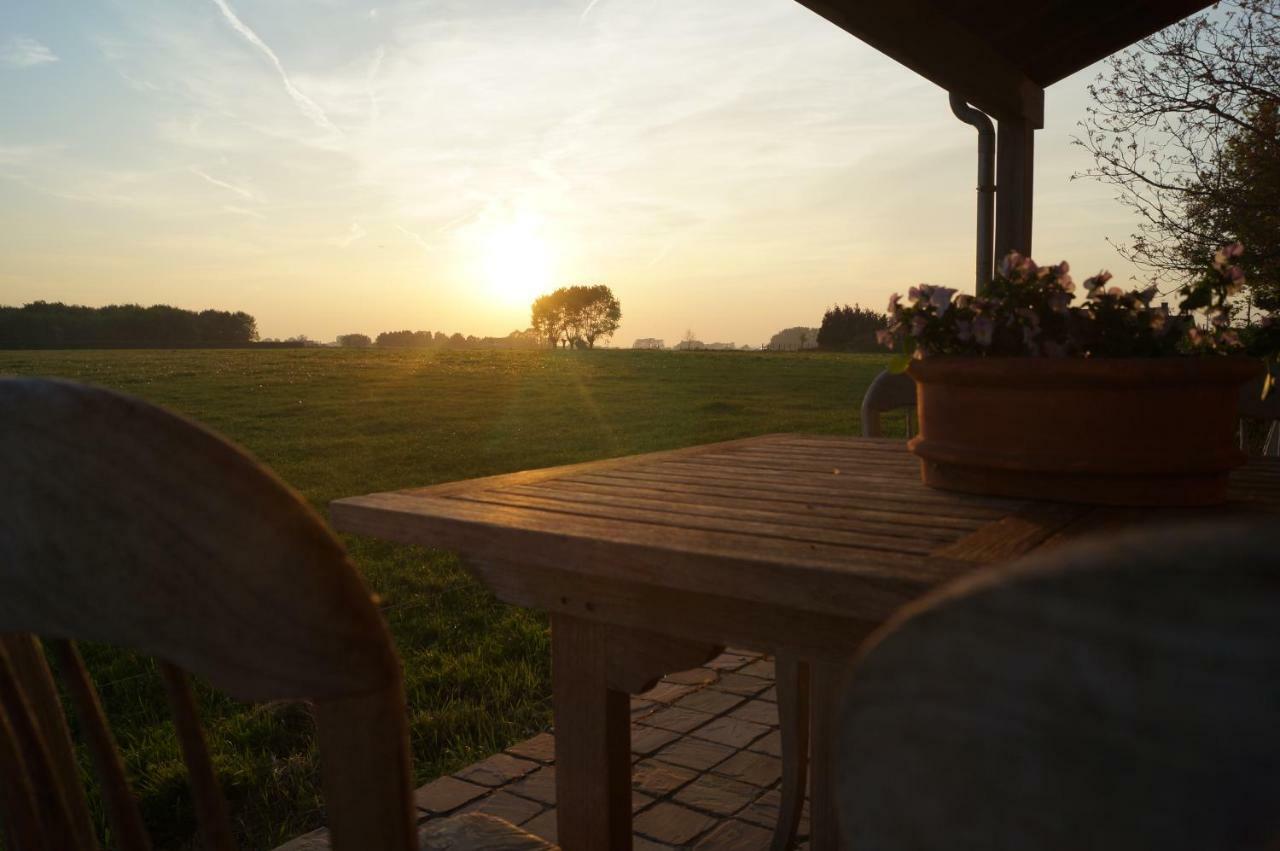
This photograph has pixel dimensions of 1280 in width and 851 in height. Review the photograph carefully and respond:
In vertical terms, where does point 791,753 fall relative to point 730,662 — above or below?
above

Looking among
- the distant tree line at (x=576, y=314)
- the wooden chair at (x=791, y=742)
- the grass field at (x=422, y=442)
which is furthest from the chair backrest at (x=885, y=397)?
the distant tree line at (x=576, y=314)

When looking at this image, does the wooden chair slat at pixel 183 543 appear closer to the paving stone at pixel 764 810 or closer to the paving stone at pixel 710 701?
the paving stone at pixel 764 810

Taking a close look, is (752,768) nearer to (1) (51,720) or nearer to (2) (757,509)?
(2) (757,509)

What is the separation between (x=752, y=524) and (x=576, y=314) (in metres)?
64.0

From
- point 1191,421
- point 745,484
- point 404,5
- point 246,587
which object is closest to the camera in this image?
point 246,587

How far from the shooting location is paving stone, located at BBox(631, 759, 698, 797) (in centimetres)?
251

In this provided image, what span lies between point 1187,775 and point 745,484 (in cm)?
141

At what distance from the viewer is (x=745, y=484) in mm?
1658

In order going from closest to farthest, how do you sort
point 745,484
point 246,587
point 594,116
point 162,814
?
point 246,587
point 745,484
point 162,814
point 594,116

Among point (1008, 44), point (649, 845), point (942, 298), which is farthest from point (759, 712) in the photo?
point (1008, 44)

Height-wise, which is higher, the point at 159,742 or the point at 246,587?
the point at 246,587

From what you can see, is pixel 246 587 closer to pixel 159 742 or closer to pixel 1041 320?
pixel 1041 320

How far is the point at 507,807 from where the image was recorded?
241 cm

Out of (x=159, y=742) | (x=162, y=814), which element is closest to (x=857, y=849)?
(x=162, y=814)
